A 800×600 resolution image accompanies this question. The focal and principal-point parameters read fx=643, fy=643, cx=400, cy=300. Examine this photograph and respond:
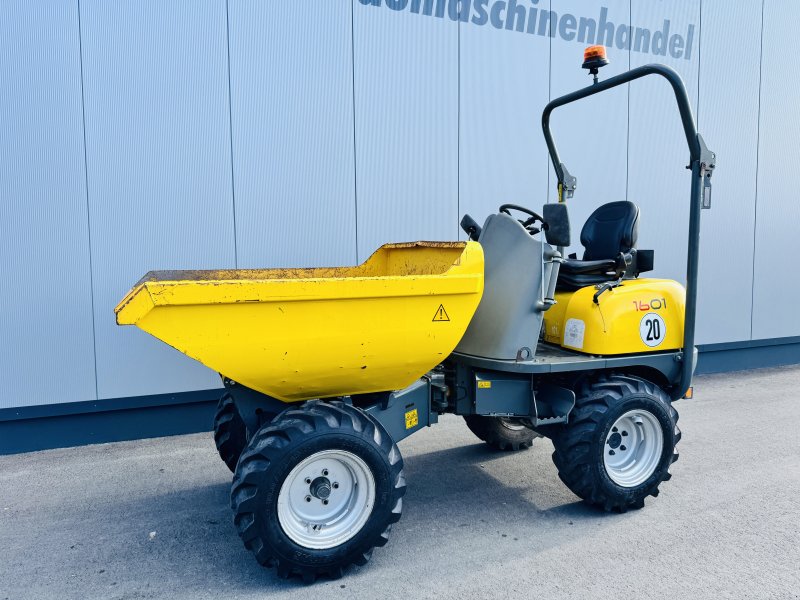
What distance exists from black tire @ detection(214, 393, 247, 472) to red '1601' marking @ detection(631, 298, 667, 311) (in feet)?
7.84

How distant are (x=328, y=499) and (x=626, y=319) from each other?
1.91 meters

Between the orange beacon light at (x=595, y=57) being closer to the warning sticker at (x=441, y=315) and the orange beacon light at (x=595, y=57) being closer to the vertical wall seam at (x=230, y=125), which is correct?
the warning sticker at (x=441, y=315)

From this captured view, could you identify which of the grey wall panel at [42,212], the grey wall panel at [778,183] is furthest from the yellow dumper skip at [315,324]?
the grey wall panel at [778,183]

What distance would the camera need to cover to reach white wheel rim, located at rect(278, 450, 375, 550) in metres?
2.99

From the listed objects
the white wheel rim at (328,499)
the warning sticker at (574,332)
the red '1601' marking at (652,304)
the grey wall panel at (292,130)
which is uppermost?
the grey wall panel at (292,130)

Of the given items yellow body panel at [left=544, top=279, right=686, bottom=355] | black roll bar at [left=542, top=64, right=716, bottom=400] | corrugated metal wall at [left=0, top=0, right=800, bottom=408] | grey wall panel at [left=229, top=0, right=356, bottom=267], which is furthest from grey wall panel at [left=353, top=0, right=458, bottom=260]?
yellow body panel at [left=544, top=279, right=686, bottom=355]

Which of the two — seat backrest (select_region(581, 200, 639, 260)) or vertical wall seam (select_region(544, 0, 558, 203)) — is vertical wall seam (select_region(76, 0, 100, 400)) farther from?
vertical wall seam (select_region(544, 0, 558, 203))

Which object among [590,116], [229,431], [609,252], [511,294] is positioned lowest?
[229,431]

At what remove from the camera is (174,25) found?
16.2ft

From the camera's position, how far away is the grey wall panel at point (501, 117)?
237 inches

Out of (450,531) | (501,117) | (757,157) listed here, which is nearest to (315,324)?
(450,531)

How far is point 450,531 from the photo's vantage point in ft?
11.4

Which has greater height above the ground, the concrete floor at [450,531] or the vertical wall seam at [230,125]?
the vertical wall seam at [230,125]

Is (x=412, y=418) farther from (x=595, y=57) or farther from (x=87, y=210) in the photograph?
(x=87, y=210)
